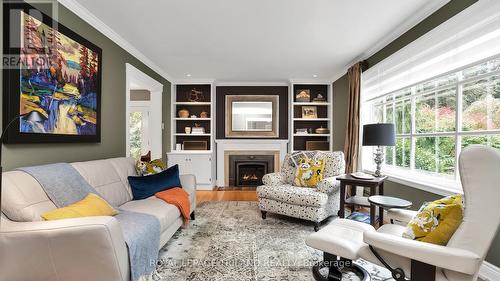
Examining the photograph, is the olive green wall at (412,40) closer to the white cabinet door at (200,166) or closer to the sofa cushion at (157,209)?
the sofa cushion at (157,209)

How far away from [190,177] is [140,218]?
125 cm

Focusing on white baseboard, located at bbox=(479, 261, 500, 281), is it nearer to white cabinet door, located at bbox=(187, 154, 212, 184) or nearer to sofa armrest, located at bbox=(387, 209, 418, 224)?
sofa armrest, located at bbox=(387, 209, 418, 224)

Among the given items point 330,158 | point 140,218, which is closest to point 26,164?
point 140,218

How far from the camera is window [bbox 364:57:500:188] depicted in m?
1.96

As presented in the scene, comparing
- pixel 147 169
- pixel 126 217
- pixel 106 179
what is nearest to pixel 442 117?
pixel 126 217

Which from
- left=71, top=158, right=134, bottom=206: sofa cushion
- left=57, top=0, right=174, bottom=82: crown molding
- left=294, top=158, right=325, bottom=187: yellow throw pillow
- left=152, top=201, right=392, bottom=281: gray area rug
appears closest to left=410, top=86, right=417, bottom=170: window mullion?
left=294, top=158, right=325, bottom=187: yellow throw pillow

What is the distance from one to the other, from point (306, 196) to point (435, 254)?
1.78 meters

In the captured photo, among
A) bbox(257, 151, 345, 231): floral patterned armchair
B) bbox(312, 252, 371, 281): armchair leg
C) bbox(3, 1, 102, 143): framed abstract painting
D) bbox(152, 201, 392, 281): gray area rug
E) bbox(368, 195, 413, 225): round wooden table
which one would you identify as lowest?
bbox(152, 201, 392, 281): gray area rug

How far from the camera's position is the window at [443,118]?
196 cm

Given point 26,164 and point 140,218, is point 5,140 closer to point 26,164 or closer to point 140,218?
point 26,164

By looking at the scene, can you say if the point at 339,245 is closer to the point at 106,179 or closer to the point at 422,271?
the point at 422,271

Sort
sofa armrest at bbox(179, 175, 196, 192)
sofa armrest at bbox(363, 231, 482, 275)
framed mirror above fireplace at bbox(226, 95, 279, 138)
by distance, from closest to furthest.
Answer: sofa armrest at bbox(363, 231, 482, 275) → sofa armrest at bbox(179, 175, 196, 192) → framed mirror above fireplace at bbox(226, 95, 279, 138)

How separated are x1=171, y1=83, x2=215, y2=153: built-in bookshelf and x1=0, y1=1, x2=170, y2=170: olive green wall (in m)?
1.57

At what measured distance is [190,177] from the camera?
3.15m
